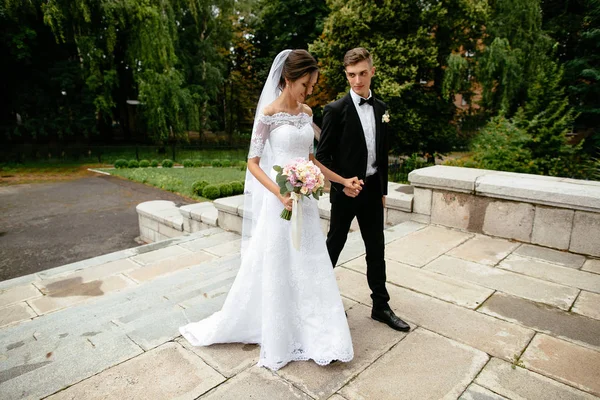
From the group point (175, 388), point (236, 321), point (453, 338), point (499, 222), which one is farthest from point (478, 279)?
point (175, 388)

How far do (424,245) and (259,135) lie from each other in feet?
11.2

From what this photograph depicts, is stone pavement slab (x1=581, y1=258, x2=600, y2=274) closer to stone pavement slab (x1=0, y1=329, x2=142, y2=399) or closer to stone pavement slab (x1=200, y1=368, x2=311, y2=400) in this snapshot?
stone pavement slab (x1=200, y1=368, x2=311, y2=400)

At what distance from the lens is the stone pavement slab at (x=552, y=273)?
401cm

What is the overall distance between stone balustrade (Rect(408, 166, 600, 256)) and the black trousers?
3133mm

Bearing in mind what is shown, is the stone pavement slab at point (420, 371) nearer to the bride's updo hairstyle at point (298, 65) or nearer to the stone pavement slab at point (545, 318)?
the stone pavement slab at point (545, 318)

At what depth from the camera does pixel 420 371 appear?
257 centimetres

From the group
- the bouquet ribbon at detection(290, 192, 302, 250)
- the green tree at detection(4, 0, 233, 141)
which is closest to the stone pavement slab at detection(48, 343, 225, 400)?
the bouquet ribbon at detection(290, 192, 302, 250)

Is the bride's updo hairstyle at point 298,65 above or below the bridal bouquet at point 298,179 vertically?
above

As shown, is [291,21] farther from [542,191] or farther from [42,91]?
[542,191]

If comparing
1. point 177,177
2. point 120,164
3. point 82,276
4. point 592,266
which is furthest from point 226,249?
point 120,164

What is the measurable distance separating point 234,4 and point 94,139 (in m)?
13.0

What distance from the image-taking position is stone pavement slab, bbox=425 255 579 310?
3699mm

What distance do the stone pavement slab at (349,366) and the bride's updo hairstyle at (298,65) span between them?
6.61ft

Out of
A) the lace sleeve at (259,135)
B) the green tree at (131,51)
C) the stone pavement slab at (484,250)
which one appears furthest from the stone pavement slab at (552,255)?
the green tree at (131,51)
